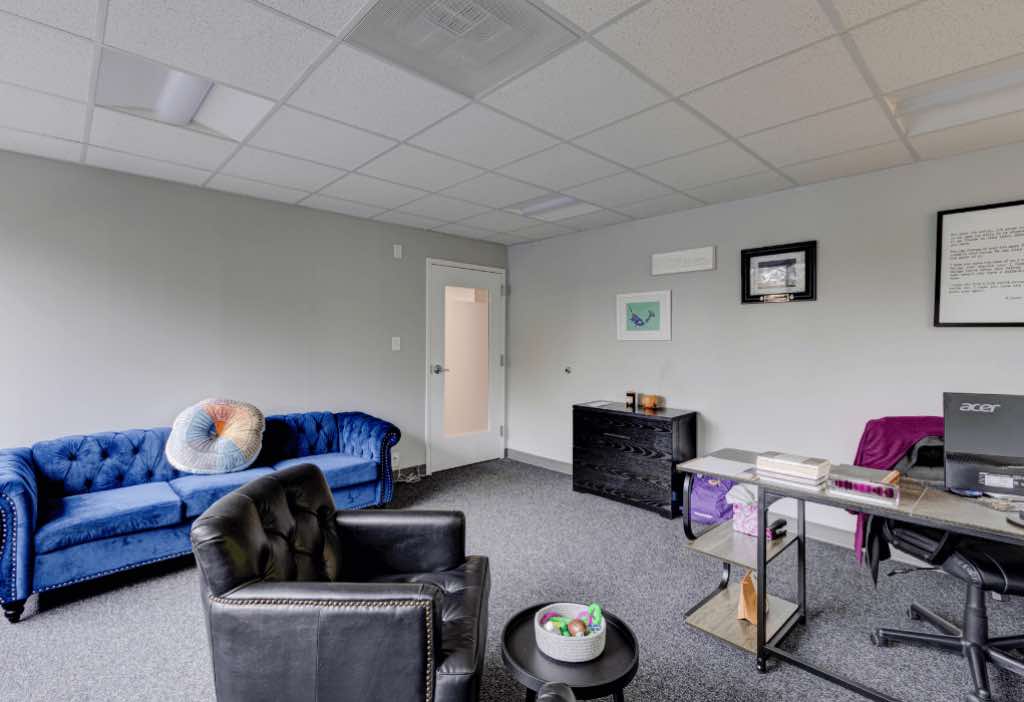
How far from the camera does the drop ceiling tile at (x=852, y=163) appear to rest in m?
2.88

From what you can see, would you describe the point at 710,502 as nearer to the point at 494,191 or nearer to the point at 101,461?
the point at 494,191

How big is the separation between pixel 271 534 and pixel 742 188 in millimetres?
3622

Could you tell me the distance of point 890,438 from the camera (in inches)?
111

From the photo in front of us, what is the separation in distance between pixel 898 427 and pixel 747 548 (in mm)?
1255

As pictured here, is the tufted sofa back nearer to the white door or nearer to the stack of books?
the white door

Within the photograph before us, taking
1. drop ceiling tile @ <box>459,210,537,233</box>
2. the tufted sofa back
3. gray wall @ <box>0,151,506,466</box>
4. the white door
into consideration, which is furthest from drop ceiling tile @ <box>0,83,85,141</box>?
the white door

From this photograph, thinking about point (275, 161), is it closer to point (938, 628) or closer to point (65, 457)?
point (65, 457)

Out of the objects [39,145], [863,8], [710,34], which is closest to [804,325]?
[863,8]

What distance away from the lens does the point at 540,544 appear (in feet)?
10.9

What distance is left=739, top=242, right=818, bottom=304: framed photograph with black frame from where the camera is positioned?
350 centimetres

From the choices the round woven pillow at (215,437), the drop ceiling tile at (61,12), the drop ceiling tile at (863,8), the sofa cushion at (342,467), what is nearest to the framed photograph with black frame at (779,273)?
the drop ceiling tile at (863,8)

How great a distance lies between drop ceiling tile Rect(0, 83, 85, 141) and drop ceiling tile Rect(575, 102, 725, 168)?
258 centimetres

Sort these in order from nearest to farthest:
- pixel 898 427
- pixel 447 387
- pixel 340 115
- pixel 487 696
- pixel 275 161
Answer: pixel 487 696 → pixel 340 115 → pixel 898 427 → pixel 275 161 → pixel 447 387

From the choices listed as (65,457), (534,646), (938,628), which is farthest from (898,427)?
(65,457)
